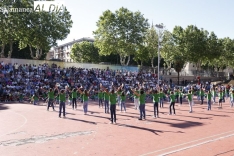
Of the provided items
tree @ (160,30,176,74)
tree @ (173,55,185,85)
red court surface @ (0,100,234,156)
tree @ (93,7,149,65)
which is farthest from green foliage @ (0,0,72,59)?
tree @ (173,55,185,85)

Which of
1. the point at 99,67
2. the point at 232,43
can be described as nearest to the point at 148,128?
the point at 99,67

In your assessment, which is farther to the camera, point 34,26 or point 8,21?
point 34,26

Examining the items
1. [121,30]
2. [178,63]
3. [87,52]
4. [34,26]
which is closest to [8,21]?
[34,26]

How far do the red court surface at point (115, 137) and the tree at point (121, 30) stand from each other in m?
34.4

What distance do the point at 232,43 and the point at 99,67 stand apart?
45392mm

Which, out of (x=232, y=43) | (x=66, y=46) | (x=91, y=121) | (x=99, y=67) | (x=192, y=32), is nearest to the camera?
(x=91, y=121)

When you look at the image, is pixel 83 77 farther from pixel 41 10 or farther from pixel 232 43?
pixel 232 43

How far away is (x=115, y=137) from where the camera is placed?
12.2 m

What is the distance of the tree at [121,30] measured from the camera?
50156 millimetres

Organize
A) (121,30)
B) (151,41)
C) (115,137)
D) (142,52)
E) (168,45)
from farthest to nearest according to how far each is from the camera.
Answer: (168,45) → (151,41) → (142,52) → (121,30) → (115,137)

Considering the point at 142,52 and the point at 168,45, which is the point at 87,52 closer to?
the point at 168,45

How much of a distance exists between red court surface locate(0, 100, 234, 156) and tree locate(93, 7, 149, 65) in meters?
34.4

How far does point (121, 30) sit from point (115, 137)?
3991 centimetres

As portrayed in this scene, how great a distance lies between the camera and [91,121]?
16312 mm
